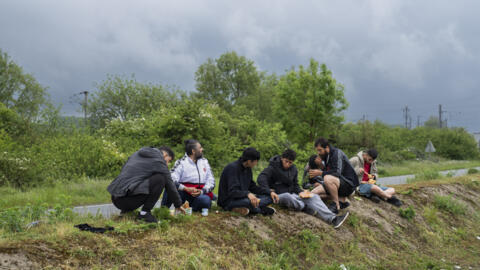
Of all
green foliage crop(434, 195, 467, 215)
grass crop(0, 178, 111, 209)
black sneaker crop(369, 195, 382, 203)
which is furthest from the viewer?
grass crop(0, 178, 111, 209)

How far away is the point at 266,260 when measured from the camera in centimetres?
559

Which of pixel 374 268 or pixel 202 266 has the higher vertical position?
pixel 202 266

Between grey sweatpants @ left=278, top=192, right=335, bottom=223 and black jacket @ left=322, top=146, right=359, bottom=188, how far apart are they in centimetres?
67

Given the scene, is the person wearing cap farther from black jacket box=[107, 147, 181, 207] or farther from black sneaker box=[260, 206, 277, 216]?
black jacket box=[107, 147, 181, 207]

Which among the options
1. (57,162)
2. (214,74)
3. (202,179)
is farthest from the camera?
(214,74)

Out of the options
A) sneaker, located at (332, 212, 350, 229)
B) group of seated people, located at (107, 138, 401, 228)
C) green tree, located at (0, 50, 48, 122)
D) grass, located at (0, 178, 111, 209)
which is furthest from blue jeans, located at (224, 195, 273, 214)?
green tree, located at (0, 50, 48, 122)

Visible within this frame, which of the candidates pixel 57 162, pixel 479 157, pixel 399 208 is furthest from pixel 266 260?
pixel 479 157

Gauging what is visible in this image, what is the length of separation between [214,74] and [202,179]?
166 feet

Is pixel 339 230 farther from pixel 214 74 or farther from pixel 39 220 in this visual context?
pixel 214 74

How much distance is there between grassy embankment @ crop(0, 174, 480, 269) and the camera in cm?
443

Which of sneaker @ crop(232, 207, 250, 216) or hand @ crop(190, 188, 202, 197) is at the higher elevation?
hand @ crop(190, 188, 202, 197)

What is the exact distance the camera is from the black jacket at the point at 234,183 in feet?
21.6

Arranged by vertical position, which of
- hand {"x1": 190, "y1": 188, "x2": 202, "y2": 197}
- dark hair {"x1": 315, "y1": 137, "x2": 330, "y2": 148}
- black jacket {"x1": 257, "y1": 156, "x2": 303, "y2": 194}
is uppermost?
dark hair {"x1": 315, "y1": 137, "x2": 330, "y2": 148}

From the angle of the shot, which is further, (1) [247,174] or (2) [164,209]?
(1) [247,174]
